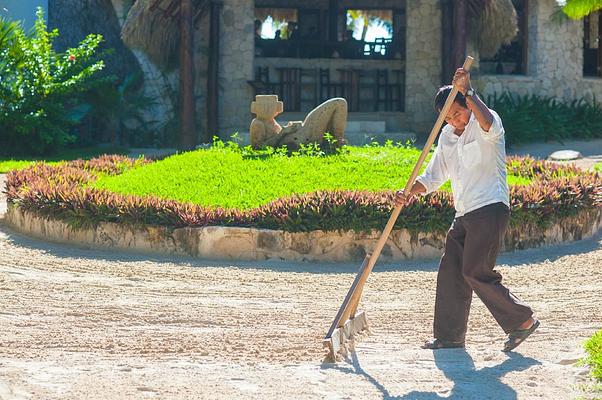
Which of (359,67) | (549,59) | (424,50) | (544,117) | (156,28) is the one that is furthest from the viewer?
(359,67)

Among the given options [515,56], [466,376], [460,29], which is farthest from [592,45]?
[466,376]

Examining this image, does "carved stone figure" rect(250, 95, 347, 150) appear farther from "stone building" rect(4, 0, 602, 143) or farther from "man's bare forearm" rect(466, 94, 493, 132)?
"man's bare forearm" rect(466, 94, 493, 132)

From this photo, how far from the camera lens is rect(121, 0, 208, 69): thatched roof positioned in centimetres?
1798

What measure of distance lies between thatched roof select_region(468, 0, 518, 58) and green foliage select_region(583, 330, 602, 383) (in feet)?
41.5

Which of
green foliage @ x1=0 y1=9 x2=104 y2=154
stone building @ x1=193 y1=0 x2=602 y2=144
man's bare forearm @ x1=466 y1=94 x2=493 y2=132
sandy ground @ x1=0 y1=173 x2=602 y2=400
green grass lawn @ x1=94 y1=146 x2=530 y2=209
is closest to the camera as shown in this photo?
sandy ground @ x1=0 y1=173 x2=602 y2=400

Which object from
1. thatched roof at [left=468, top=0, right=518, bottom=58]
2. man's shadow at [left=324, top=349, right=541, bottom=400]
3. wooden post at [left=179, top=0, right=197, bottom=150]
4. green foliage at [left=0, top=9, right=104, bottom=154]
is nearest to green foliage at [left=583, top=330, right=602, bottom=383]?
man's shadow at [left=324, top=349, right=541, bottom=400]

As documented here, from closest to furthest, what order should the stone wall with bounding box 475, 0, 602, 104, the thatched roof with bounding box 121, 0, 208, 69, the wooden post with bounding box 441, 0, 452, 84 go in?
the thatched roof with bounding box 121, 0, 208, 69
the wooden post with bounding box 441, 0, 452, 84
the stone wall with bounding box 475, 0, 602, 104

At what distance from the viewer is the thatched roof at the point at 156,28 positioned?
17984 millimetres

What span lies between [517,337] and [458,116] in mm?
1307

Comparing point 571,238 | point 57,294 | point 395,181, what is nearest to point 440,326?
point 57,294

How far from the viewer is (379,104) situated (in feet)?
72.1

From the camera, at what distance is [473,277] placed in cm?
632

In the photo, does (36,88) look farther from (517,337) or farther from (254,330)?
(517,337)

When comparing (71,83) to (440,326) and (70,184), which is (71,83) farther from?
(440,326)
